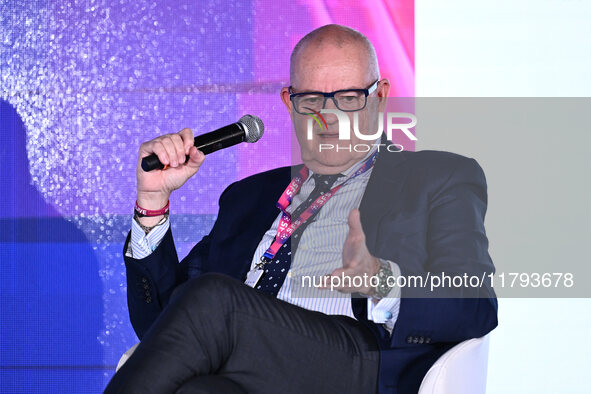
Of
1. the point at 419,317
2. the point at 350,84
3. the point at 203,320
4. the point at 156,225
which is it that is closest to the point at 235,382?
the point at 203,320

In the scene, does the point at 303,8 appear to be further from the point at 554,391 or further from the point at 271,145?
the point at 554,391

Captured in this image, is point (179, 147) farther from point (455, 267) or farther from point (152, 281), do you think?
point (455, 267)

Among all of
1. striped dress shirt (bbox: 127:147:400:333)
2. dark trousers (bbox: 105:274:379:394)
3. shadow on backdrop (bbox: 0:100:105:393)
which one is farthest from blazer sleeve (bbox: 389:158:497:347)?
shadow on backdrop (bbox: 0:100:105:393)

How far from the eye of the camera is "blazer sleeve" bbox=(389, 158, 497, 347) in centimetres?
175

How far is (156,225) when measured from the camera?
2107 mm

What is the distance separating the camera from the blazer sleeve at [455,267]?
1745 mm

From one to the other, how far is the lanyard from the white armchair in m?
0.50

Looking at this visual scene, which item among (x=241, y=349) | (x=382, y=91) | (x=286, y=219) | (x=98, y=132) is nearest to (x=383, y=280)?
(x=241, y=349)

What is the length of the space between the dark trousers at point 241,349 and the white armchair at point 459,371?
16 cm

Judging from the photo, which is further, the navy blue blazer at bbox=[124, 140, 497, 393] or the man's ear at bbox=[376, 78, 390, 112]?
the man's ear at bbox=[376, 78, 390, 112]

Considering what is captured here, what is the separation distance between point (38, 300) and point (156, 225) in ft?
4.29

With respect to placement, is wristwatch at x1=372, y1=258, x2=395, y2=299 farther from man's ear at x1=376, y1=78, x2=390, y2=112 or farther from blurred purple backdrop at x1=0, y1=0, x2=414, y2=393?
blurred purple backdrop at x1=0, y1=0, x2=414, y2=393

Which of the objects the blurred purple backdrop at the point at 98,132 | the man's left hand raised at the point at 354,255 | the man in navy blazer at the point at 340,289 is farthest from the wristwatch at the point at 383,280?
the blurred purple backdrop at the point at 98,132

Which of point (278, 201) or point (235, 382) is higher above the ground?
point (278, 201)
